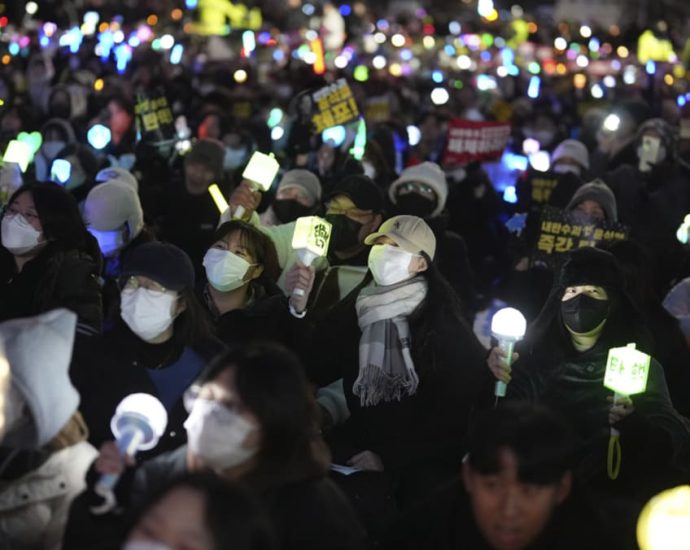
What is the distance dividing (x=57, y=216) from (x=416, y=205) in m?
3.20

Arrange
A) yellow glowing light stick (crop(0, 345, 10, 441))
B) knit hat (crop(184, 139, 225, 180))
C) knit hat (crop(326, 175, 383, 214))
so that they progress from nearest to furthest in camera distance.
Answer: yellow glowing light stick (crop(0, 345, 10, 441)) → knit hat (crop(326, 175, 383, 214)) → knit hat (crop(184, 139, 225, 180))

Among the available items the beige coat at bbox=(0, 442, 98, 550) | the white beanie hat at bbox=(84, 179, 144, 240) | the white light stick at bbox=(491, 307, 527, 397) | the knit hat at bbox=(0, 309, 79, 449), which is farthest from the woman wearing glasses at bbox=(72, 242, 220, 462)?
the white beanie hat at bbox=(84, 179, 144, 240)

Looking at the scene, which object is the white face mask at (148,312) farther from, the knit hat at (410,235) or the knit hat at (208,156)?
the knit hat at (208,156)

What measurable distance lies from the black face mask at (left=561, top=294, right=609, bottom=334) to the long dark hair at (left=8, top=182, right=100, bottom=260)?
258 cm

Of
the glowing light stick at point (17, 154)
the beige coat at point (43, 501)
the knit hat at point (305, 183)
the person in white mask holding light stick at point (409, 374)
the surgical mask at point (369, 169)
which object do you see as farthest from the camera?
the surgical mask at point (369, 169)

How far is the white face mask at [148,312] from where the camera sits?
17.1 ft

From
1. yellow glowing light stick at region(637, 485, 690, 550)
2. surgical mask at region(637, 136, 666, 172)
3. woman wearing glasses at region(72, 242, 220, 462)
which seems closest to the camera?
yellow glowing light stick at region(637, 485, 690, 550)

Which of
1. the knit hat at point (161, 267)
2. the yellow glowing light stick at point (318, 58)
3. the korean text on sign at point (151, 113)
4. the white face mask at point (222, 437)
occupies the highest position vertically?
the yellow glowing light stick at point (318, 58)

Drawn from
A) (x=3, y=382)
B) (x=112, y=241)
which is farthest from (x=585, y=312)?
(x=112, y=241)

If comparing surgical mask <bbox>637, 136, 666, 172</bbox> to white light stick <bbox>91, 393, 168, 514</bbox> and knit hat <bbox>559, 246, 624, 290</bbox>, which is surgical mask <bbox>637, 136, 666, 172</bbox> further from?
white light stick <bbox>91, 393, 168, 514</bbox>

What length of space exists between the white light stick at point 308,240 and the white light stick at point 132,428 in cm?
232

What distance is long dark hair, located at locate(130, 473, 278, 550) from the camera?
10.1 feet

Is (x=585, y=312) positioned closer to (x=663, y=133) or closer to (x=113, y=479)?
(x=113, y=479)

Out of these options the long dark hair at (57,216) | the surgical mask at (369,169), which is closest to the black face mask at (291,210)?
the surgical mask at (369,169)
